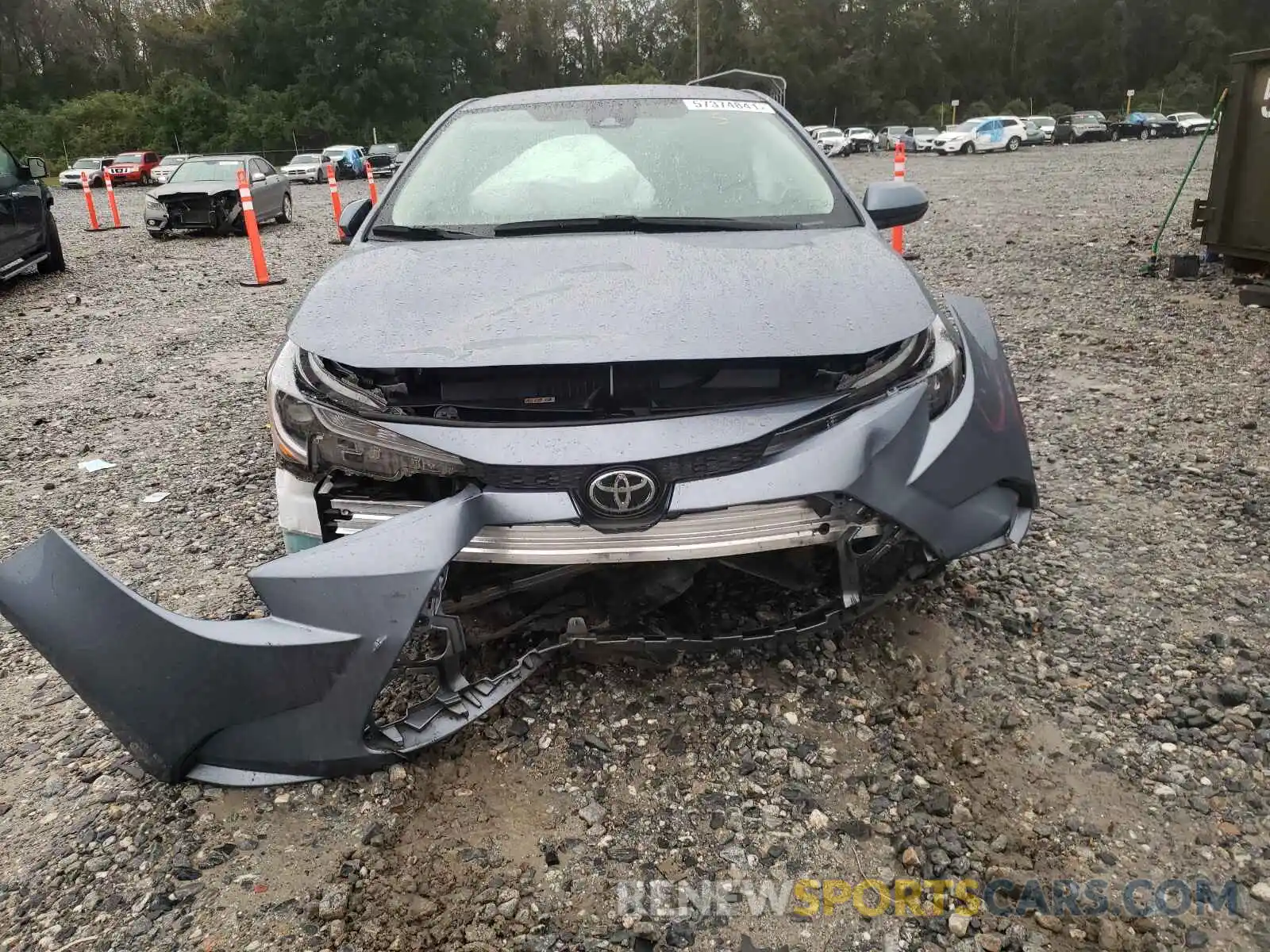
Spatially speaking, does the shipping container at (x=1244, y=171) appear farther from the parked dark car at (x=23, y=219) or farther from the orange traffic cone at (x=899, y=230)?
the parked dark car at (x=23, y=219)

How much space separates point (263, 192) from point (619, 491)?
52.1 ft

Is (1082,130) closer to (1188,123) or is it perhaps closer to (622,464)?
(1188,123)

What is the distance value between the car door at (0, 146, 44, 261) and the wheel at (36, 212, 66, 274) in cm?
30

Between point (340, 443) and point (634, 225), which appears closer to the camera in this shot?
point (340, 443)

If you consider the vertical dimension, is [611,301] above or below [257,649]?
above

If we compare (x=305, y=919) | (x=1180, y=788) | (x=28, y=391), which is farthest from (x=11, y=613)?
(x=28, y=391)

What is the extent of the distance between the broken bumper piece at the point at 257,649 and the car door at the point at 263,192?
49.1 feet

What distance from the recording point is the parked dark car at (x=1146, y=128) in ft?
143

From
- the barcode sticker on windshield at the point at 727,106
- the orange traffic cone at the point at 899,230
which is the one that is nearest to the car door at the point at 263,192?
the orange traffic cone at the point at 899,230

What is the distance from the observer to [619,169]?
330cm

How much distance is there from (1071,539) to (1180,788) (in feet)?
4.47

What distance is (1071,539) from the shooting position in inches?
132

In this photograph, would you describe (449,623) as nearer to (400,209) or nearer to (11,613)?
(11,613)

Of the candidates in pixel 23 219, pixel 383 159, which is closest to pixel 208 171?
pixel 23 219
